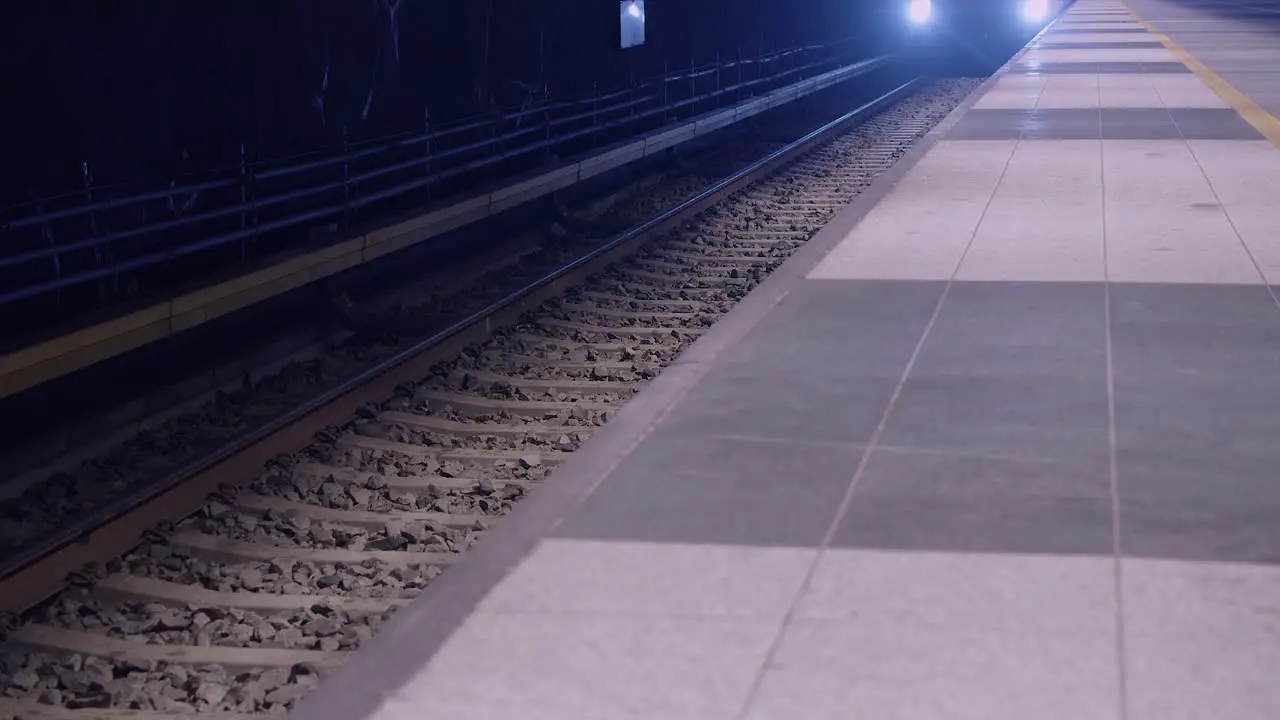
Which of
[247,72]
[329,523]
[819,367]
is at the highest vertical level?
[247,72]

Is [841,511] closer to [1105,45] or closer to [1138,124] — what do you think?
[1138,124]

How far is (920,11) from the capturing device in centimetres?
4722

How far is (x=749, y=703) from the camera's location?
153 inches

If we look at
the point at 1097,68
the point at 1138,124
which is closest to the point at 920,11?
the point at 1097,68

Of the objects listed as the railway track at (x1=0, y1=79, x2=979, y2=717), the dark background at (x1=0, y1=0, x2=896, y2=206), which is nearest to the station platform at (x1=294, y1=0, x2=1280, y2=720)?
the railway track at (x1=0, y1=79, x2=979, y2=717)

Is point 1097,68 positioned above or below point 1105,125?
below

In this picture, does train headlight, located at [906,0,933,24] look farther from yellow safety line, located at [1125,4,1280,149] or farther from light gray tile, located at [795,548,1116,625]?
light gray tile, located at [795,548,1116,625]

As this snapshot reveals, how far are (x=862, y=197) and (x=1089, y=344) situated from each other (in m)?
6.27

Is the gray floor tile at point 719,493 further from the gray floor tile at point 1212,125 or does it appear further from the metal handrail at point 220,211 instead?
the gray floor tile at point 1212,125

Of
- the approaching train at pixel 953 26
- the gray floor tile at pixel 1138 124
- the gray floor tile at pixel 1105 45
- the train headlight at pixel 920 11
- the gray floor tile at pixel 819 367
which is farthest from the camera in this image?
the train headlight at pixel 920 11

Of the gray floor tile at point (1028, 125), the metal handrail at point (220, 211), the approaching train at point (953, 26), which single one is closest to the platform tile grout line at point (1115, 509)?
the metal handrail at point (220, 211)

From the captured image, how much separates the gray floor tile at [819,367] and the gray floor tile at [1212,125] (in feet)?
32.7

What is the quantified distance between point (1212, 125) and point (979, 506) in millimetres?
15640

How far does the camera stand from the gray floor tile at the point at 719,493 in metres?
5.25
